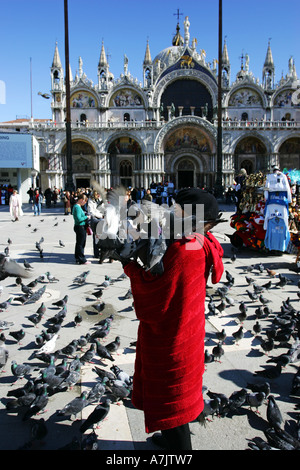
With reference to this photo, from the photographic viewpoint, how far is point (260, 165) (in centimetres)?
3531

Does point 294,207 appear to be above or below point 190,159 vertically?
below

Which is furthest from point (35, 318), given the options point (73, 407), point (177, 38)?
point (177, 38)

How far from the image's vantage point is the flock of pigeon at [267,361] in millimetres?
2488

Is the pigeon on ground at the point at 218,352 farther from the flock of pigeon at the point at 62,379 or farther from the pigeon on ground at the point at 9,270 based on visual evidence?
the pigeon on ground at the point at 9,270

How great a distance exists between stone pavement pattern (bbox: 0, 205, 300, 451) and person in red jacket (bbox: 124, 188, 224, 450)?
0.61 m

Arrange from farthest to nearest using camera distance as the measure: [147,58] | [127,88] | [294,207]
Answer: [147,58], [127,88], [294,207]

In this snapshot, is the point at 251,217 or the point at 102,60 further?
the point at 102,60

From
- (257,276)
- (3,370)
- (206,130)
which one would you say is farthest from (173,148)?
(3,370)

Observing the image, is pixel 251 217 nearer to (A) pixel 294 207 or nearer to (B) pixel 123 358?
(A) pixel 294 207

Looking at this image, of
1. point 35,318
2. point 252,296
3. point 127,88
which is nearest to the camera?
point 35,318

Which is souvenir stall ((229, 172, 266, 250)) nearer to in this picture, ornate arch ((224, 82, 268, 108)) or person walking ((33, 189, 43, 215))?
person walking ((33, 189, 43, 215))

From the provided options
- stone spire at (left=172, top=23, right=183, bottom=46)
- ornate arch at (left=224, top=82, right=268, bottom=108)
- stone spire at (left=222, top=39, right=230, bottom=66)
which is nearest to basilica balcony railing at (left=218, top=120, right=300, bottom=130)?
ornate arch at (left=224, top=82, right=268, bottom=108)

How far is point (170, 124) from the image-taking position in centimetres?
3250

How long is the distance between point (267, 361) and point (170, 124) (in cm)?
3115
